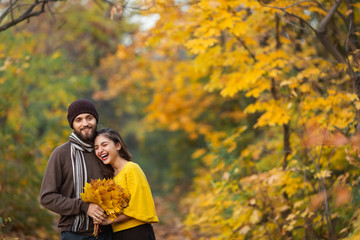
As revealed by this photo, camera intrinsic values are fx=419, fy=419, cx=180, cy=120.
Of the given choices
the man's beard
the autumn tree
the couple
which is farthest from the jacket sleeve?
the autumn tree

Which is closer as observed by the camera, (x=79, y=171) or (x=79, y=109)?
(x=79, y=171)

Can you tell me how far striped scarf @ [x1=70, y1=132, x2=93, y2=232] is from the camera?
3492mm

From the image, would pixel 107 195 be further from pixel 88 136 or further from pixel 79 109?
pixel 79 109

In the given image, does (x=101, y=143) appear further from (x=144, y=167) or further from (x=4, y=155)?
(x=144, y=167)

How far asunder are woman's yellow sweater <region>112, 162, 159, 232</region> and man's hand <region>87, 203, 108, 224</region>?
203 mm

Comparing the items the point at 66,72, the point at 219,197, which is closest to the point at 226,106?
the point at 66,72

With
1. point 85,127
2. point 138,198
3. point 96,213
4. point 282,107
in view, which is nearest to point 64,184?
point 96,213

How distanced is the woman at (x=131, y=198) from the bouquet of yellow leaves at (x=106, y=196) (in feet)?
0.29

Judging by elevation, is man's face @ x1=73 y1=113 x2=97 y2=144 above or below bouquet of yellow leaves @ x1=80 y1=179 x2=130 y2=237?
above

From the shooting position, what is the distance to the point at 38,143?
27.6 feet

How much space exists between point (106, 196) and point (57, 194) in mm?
429

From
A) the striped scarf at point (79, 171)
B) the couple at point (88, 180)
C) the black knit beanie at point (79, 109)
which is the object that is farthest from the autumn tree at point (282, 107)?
the striped scarf at point (79, 171)

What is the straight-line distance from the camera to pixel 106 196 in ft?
10.9

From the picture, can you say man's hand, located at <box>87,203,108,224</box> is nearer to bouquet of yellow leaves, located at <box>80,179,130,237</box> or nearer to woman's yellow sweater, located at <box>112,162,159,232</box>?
bouquet of yellow leaves, located at <box>80,179,130,237</box>
